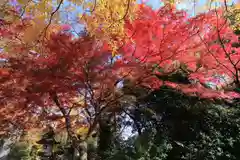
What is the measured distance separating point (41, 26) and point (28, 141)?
331 inches

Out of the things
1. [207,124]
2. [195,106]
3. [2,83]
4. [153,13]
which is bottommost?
[207,124]

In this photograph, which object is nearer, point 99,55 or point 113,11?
point 113,11

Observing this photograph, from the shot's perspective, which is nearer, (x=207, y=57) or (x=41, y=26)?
(x=41, y=26)

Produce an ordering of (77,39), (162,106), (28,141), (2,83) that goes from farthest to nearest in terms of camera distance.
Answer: (28,141) → (162,106) → (2,83) → (77,39)

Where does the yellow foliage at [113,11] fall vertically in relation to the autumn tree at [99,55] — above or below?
below

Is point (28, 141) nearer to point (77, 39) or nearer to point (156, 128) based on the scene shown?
point (156, 128)

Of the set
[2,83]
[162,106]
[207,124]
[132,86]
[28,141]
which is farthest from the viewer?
[28,141]

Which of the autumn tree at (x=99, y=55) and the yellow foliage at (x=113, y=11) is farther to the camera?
the autumn tree at (x=99, y=55)

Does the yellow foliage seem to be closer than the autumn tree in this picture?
Yes

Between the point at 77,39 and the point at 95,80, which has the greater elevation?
the point at 77,39

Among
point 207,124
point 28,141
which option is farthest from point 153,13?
point 28,141

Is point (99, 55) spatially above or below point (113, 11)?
above

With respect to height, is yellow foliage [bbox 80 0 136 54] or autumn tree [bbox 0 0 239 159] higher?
autumn tree [bbox 0 0 239 159]

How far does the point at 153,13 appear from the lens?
6039 millimetres
